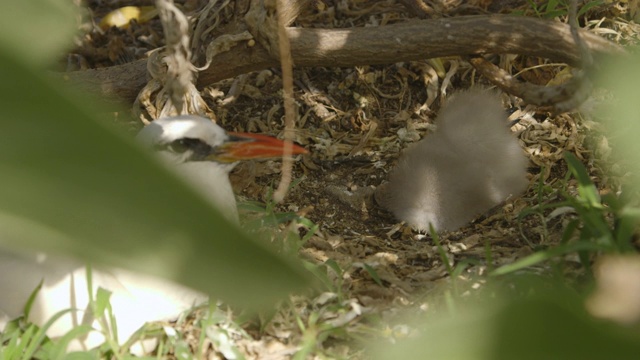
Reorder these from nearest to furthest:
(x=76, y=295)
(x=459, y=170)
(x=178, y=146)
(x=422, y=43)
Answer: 1. (x=76, y=295)
2. (x=178, y=146)
3. (x=422, y=43)
4. (x=459, y=170)

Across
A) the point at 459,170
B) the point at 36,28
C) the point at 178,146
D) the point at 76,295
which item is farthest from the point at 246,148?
the point at 36,28

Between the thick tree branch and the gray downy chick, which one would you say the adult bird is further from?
the gray downy chick

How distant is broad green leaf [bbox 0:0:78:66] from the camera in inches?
8.5

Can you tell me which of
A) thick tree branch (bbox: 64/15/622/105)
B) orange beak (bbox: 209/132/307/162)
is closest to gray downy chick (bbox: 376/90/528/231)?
thick tree branch (bbox: 64/15/622/105)

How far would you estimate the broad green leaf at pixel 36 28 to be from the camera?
8.5 inches

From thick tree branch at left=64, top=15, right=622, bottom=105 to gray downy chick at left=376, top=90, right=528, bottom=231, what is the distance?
0.63 m

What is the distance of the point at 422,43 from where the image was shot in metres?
2.68

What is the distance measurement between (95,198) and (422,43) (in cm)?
256

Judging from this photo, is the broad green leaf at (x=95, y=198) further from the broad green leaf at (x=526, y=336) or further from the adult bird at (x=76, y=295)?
the adult bird at (x=76, y=295)

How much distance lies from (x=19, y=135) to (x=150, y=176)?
0.04m

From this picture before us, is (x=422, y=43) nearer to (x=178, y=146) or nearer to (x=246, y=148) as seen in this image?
(x=246, y=148)

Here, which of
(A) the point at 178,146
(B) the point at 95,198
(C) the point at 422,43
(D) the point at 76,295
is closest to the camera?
→ (B) the point at 95,198

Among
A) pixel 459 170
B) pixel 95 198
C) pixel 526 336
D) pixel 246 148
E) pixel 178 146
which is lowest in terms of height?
pixel 459 170

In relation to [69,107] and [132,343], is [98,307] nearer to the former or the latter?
[132,343]
